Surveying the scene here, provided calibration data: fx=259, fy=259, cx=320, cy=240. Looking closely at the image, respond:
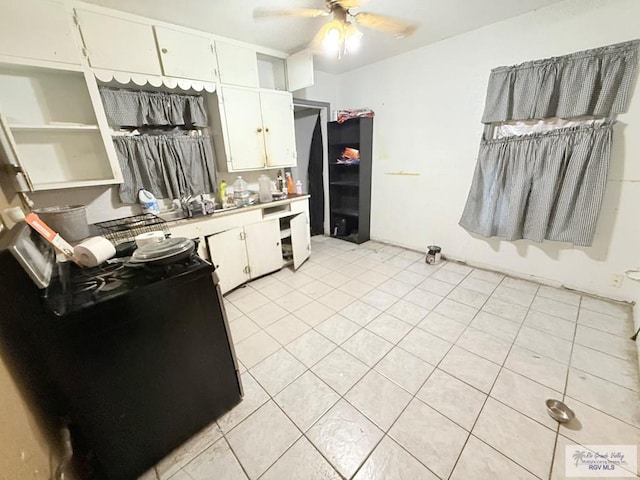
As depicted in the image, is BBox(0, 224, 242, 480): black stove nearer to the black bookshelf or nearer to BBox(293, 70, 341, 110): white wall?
the black bookshelf

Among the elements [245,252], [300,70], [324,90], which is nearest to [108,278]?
[245,252]

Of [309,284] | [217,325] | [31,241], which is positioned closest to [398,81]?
[309,284]

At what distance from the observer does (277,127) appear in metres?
2.81

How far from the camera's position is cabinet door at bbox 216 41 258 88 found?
7.56 feet

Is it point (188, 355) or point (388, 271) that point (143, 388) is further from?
point (388, 271)

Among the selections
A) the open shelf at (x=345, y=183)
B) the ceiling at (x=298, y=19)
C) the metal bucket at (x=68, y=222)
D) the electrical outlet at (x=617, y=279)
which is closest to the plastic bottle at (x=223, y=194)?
the metal bucket at (x=68, y=222)

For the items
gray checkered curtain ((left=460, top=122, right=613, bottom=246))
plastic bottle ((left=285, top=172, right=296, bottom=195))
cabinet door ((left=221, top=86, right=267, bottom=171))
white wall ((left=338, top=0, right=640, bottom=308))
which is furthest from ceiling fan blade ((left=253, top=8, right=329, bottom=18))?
gray checkered curtain ((left=460, top=122, right=613, bottom=246))

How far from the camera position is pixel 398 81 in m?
3.09

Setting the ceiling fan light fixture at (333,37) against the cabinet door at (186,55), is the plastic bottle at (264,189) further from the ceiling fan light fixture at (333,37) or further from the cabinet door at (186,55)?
the ceiling fan light fixture at (333,37)

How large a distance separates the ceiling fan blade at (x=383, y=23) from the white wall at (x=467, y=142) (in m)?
1.15

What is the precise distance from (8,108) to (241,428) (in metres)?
2.49

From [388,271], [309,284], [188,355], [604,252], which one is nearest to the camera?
[188,355]

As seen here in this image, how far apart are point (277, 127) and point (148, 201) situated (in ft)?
4.82

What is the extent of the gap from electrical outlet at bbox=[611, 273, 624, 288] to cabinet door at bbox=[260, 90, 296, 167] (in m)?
3.17
